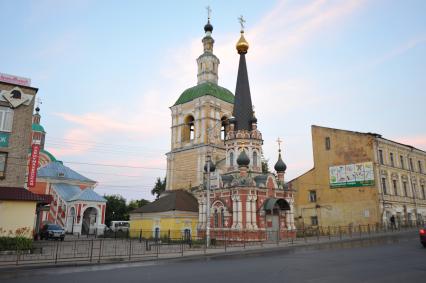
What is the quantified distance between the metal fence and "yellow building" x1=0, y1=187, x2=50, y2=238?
135 centimetres

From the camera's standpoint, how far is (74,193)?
44.3 meters

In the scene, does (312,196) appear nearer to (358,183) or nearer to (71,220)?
(358,183)

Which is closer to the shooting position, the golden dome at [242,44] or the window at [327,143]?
the golden dome at [242,44]

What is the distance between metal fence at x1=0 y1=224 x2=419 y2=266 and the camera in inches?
697

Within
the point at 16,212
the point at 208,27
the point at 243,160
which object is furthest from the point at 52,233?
the point at 208,27

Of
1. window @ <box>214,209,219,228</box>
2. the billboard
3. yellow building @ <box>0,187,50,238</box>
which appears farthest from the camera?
the billboard

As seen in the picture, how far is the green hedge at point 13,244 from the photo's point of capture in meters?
19.5

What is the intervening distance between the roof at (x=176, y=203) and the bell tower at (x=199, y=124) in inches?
131

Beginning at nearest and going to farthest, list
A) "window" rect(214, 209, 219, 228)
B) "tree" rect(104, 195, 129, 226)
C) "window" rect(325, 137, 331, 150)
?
1. "window" rect(214, 209, 219, 228)
2. "window" rect(325, 137, 331, 150)
3. "tree" rect(104, 195, 129, 226)

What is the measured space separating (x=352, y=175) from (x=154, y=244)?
24.3 meters

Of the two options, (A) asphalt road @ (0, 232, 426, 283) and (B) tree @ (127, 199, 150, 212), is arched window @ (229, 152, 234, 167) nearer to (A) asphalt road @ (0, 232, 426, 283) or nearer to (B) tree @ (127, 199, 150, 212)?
(A) asphalt road @ (0, 232, 426, 283)

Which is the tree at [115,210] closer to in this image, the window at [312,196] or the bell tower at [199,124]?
the bell tower at [199,124]

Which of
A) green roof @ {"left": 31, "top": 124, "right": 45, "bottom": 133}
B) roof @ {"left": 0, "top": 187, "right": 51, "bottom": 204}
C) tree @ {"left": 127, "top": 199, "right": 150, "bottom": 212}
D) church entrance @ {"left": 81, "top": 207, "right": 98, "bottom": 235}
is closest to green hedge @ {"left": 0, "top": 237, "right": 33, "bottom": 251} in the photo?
roof @ {"left": 0, "top": 187, "right": 51, "bottom": 204}

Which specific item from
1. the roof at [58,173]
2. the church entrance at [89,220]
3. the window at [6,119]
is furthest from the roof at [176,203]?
the window at [6,119]
